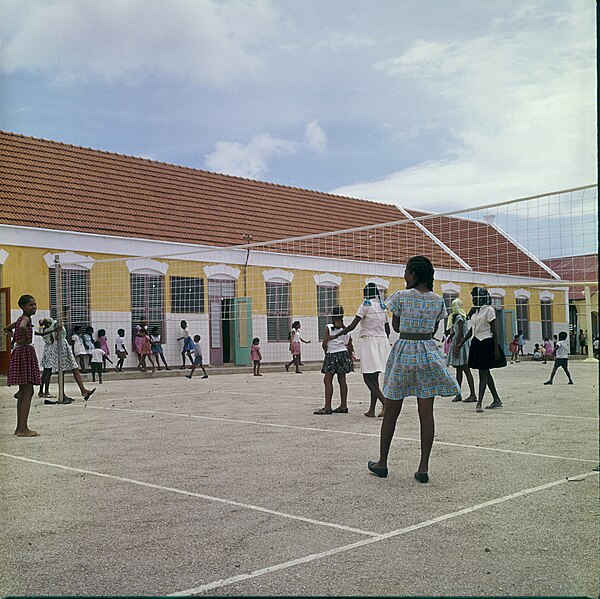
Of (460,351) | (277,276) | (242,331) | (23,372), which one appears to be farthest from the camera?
(277,276)

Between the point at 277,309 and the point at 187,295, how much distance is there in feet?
12.1

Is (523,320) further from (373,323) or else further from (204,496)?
(204,496)

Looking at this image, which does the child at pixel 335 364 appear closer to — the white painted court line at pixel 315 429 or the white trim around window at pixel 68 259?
the white painted court line at pixel 315 429

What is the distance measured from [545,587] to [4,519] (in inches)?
131

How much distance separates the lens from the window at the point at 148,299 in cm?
2225

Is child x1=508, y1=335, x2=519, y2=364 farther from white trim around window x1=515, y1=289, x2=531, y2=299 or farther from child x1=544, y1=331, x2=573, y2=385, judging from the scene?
child x1=544, y1=331, x2=573, y2=385

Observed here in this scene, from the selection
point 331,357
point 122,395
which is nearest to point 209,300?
point 122,395

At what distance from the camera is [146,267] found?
22422mm

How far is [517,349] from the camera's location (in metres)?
29.4

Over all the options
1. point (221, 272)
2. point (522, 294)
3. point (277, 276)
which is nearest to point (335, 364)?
point (221, 272)

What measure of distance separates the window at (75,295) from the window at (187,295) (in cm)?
318

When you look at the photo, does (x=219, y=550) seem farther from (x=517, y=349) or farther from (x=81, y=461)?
(x=517, y=349)

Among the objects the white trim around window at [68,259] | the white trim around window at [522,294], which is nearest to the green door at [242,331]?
the white trim around window at [68,259]

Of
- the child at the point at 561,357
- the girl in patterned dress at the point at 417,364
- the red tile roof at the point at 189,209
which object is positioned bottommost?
the child at the point at 561,357
